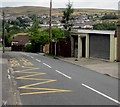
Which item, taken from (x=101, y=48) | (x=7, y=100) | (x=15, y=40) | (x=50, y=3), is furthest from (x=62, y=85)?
(x=15, y=40)

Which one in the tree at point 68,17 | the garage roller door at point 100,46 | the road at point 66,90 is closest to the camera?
the road at point 66,90

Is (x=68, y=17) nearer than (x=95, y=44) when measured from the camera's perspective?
No

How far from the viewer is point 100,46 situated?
32.0 metres

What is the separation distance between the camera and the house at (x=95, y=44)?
96.2 ft

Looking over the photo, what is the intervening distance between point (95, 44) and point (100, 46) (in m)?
1.20

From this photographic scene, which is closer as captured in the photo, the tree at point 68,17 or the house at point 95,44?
the house at point 95,44

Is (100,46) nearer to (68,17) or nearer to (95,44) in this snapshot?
(95,44)

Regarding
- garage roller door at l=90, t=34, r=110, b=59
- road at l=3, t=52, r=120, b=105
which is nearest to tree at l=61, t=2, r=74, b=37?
garage roller door at l=90, t=34, r=110, b=59

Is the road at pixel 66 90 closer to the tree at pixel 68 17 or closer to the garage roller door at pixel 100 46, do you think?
the garage roller door at pixel 100 46

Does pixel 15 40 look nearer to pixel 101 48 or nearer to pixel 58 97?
pixel 101 48

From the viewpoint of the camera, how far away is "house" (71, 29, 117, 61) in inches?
1155

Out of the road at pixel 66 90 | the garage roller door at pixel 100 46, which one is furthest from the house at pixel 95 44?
the road at pixel 66 90

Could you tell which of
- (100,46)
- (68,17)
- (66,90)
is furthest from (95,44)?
(66,90)

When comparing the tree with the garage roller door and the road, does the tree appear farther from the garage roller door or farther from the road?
the road
